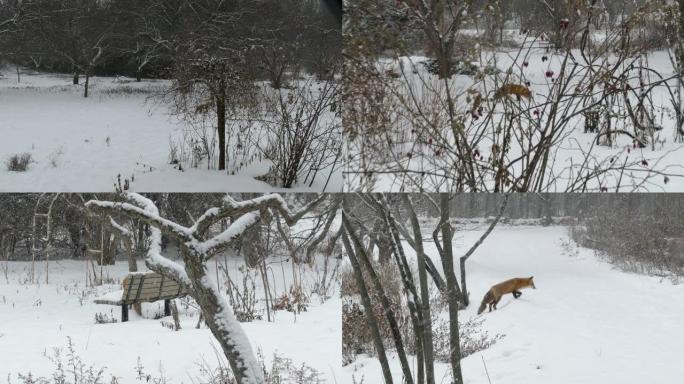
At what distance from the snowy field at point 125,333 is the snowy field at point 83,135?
0.42 meters

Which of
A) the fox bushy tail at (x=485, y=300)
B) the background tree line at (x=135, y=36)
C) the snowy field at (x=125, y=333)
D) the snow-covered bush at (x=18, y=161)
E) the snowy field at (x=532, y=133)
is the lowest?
the snowy field at (x=125, y=333)

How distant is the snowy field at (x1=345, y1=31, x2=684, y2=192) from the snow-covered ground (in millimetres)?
298

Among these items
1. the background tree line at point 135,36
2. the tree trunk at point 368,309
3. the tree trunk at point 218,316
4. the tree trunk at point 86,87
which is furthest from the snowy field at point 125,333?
the background tree line at point 135,36

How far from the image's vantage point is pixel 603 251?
12.7 feet

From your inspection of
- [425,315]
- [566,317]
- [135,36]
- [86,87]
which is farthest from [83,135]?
[566,317]

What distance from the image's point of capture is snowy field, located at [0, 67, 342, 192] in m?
3.75

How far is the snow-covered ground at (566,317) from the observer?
370cm

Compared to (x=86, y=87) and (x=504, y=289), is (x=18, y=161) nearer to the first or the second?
(x=86, y=87)

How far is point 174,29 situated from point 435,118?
1.12 metres

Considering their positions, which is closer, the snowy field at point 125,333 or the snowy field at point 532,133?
the snowy field at point 532,133

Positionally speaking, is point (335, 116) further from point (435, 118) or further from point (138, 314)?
point (138, 314)

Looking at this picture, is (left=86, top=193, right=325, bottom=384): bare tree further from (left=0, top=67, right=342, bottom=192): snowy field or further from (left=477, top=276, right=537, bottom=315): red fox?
(left=477, top=276, right=537, bottom=315): red fox

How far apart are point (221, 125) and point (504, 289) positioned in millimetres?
1342

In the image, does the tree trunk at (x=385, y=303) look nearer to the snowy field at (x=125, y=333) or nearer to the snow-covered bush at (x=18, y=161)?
the snowy field at (x=125, y=333)
